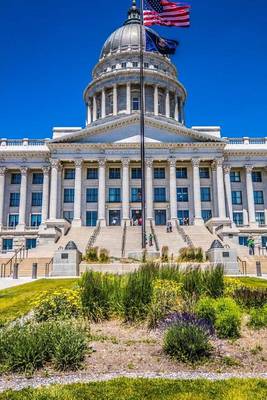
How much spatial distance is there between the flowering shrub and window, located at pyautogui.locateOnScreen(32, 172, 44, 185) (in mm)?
51091

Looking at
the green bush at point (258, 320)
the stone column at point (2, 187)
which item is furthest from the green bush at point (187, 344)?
the stone column at point (2, 187)

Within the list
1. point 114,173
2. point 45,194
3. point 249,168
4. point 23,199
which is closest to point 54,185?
point 45,194

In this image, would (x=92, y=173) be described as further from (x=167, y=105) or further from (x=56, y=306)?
(x=56, y=306)

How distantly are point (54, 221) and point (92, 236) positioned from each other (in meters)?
10.6

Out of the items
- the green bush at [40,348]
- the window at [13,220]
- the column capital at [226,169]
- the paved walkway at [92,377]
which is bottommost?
the paved walkway at [92,377]

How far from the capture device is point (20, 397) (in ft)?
20.0

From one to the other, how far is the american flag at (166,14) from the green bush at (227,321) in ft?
80.2

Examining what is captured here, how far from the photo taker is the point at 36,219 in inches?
2335

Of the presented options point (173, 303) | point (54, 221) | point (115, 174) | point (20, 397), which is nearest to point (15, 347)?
point (20, 397)

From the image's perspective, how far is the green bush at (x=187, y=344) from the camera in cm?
A: 809

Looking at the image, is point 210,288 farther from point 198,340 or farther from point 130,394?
point 130,394

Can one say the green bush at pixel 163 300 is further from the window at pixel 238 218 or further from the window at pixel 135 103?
the window at pixel 135 103

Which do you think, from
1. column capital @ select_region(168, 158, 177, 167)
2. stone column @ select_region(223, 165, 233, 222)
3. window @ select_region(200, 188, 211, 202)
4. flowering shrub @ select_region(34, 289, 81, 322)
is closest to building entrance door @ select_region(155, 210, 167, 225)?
window @ select_region(200, 188, 211, 202)

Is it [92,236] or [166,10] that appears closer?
[166,10]
